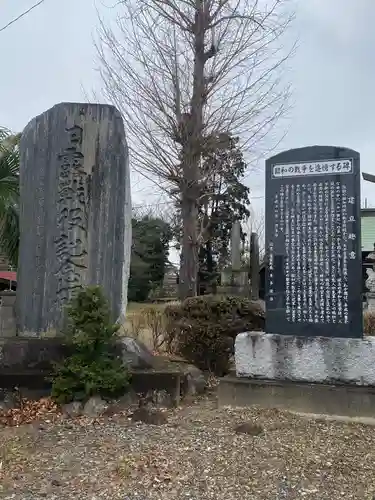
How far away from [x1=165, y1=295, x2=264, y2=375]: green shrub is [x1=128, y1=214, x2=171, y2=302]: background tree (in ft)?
68.0

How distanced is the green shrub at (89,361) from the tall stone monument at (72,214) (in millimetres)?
684

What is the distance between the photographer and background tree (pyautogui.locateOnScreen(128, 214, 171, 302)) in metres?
27.0

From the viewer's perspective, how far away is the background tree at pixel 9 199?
709cm

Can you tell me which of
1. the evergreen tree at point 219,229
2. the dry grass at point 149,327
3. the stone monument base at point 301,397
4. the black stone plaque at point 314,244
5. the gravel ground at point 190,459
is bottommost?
the gravel ground at point 190,459

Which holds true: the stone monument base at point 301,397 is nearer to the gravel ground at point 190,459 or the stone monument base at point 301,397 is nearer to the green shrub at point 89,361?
the gravel ground at point 190,459

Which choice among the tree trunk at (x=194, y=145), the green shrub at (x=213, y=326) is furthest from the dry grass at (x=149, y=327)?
the tree trunk at (x=194, y=145)

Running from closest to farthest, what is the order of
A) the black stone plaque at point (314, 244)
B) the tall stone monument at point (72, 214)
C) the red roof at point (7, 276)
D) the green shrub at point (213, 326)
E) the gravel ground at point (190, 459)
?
the gravel ground at point (190, 459) < the black stone plaque at point (314, 244) < the tall stone monument at point (72, 214) < the green shrub at point (213, 326) < the red roof at point (7, 276)

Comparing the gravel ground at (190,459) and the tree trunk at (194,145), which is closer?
the gravel ground at (190,459)

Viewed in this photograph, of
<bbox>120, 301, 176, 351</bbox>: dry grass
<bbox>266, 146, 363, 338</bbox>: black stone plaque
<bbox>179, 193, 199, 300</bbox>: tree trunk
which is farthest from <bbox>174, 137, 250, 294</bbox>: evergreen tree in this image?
<bbox>266, 146, 363, 338</bbox>: black stone plaque

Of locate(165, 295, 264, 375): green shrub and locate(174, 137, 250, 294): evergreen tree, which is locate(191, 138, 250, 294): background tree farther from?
locate(165, 295, 264, 375): green shrub

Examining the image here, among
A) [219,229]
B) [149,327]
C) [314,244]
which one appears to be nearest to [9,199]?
[149,327]

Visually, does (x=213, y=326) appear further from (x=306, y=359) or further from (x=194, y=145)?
(x=194, y=145)

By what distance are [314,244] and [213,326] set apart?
5.67 ft

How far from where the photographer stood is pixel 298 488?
10.2ft
